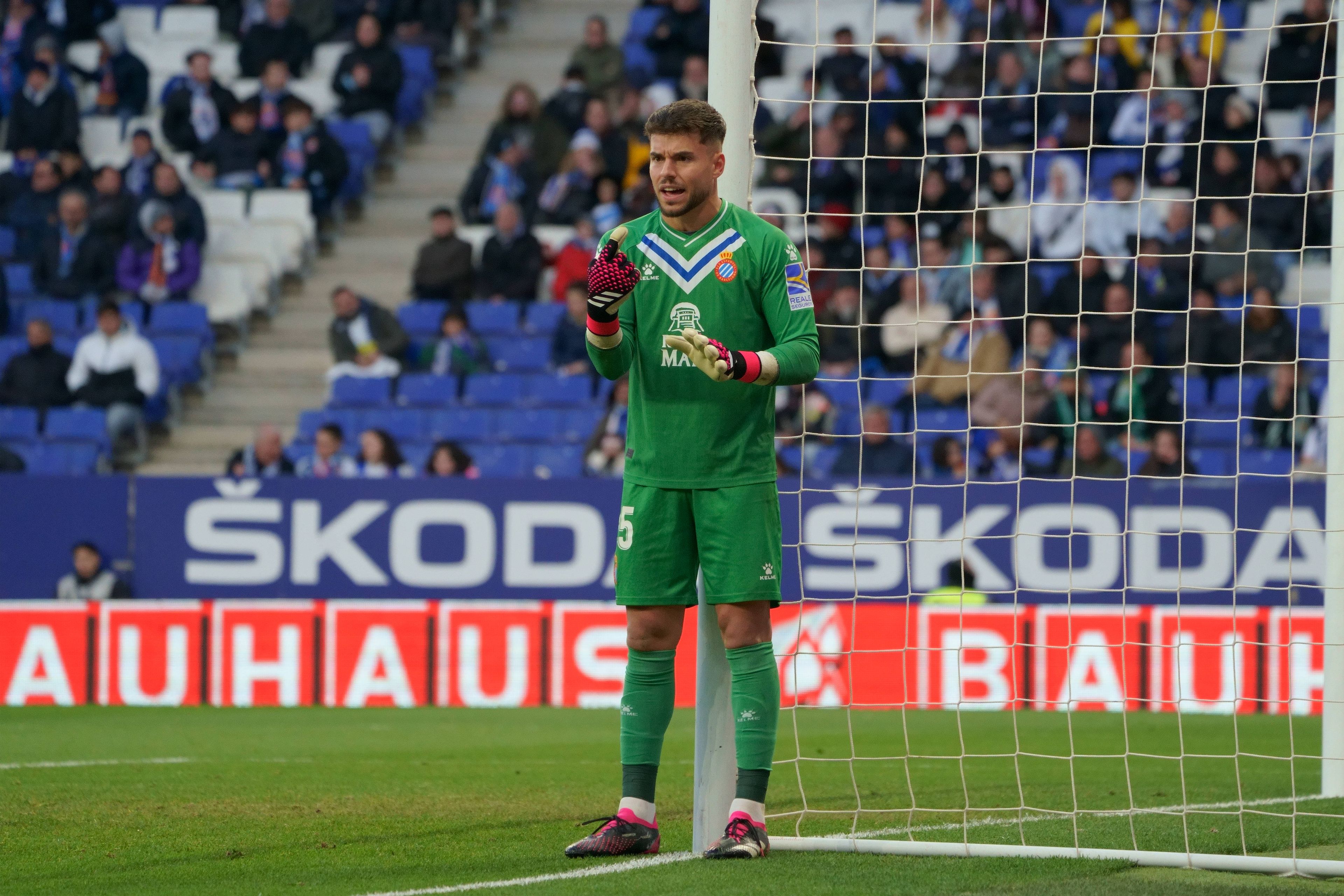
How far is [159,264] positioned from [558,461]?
14.6 feet

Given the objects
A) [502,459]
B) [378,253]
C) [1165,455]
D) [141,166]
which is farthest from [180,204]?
[1165,455]

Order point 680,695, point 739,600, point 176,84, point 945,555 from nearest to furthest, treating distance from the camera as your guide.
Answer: point 739,600 → point 680,695 → point 945,555 → point 176,84

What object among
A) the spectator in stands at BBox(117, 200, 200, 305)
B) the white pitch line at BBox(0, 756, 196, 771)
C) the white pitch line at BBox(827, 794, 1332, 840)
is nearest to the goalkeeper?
the white pitch line at BBox(827, 794, 1332, 840)

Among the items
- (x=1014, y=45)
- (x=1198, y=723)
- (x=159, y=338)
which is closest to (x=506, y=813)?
(x=1198, y=723)

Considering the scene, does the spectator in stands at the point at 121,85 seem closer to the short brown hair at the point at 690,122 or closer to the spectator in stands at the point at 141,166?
the spectator in stands at the point at 141,166

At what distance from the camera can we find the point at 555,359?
1452cm

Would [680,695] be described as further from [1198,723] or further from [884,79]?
[884,79]

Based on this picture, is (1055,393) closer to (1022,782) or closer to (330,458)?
(330,458)

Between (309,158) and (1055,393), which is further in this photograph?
(309,158)

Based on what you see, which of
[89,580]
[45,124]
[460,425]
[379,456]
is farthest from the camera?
[45,124]

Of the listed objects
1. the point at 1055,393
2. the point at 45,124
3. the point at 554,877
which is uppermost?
the point at 45,124

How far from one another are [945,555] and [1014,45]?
18.9 ft

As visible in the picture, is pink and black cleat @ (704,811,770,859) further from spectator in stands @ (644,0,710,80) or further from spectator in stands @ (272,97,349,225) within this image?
spectator in stands @ (272,97,349,225)

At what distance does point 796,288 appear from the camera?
189 inches
